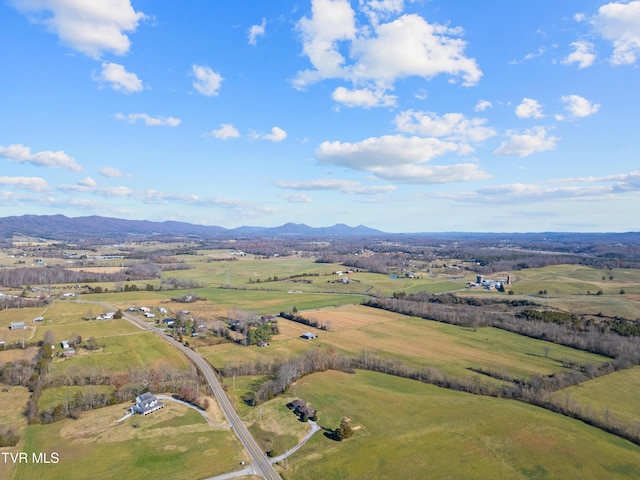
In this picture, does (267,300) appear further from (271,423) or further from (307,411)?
(271,423)

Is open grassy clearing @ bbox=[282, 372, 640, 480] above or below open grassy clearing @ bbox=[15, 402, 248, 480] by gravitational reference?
above

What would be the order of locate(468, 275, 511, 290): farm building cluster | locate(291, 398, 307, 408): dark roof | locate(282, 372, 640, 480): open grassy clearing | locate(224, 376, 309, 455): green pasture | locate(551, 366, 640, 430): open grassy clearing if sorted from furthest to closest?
locate(468, 275, 511, 290): farm building cluster
locate(291, 398, 307, 408): dark roof
locate(551, 366, 640, 430): open grassy clearing
locate(224, 376, 309, 455): green pasture
locate(282, 372, 640, 480): open grassy clearing

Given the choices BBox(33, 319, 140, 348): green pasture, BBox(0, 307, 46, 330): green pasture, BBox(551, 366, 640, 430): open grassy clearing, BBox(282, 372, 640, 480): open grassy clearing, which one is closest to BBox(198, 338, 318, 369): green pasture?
BBox(282, 372, 640, 480): open grassy clearing

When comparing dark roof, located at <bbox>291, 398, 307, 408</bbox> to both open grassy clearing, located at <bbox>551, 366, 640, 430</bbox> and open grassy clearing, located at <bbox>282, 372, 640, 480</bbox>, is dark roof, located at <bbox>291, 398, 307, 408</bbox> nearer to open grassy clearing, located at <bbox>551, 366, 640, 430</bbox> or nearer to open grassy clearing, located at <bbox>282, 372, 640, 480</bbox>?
open grassy clearing, located at <bbox>282, 372, 640, 480</bbox>

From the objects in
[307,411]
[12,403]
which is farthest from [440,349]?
[12,403]

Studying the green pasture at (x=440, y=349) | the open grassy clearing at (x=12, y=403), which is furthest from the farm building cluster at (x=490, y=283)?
the open grassy clearing at (x=12, y=403)

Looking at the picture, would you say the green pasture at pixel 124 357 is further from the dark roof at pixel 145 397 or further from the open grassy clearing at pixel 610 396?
the open grassy clearing at pixel 610 396

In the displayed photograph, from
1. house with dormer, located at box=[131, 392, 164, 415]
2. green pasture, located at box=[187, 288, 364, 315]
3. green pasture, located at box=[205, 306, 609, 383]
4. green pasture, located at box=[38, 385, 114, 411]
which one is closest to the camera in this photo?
house with dormer, located at box=[131, 392, 164, 415]

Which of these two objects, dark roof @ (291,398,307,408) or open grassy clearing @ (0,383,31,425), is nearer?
open grassy clearing @ (0,383,31,425)

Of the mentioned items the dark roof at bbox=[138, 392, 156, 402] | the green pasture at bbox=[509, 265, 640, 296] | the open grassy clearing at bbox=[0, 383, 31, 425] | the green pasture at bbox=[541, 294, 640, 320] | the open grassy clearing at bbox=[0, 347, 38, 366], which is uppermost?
the green pasture at bbox=[509, 265, 640, 296]
